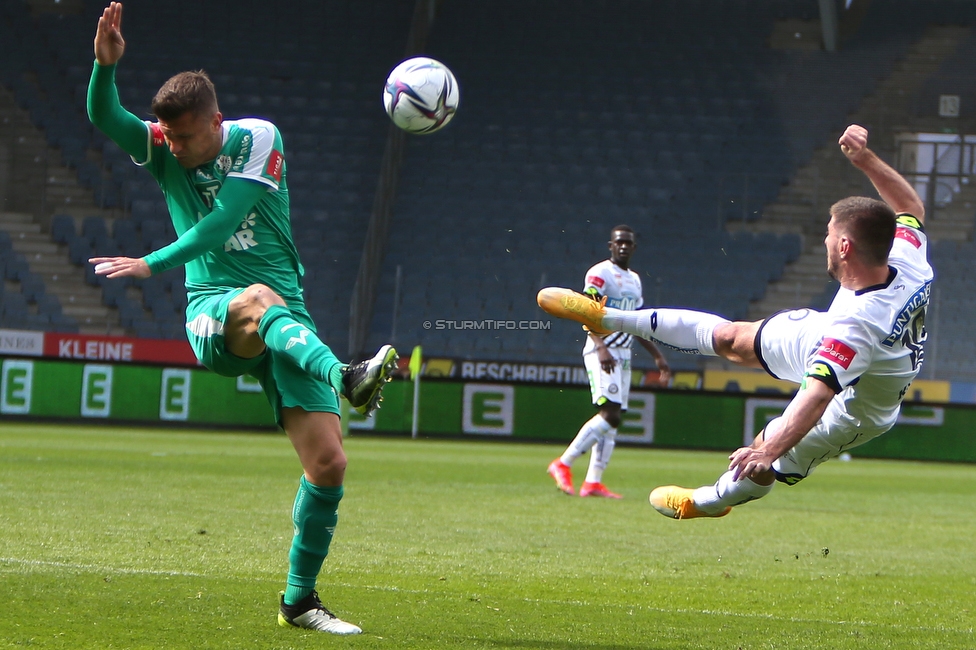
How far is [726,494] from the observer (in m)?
5.26

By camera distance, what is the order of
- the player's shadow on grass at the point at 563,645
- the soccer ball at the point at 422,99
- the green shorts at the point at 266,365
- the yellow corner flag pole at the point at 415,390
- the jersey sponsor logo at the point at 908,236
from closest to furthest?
the player's shadow on grass at the point at 563,645 → the green shorts at the point at 266,365 → the jersey sponsor logo at the point at 908,236 → the soccer ball at the point at 422,99 → the yellow corner flag pole at the point at 415,390

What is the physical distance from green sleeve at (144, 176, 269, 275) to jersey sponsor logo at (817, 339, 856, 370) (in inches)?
88.8

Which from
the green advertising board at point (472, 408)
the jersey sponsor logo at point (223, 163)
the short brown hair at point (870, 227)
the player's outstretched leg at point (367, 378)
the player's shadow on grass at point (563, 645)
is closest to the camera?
the player's outstretched leg at point (367, 378)

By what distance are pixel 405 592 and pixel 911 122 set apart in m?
21.6

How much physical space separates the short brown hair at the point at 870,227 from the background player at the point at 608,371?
559 cm

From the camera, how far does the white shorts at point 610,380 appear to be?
10727 millimetres

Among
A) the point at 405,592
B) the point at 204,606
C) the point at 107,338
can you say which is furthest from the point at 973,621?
the point at 107,338

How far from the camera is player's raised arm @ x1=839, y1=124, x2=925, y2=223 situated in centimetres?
528

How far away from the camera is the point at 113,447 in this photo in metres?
14.2

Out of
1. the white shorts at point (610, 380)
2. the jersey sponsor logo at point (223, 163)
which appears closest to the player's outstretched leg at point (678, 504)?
the jersey sponsor logo at point (223, 163)

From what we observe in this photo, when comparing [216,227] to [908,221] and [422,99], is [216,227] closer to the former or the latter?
[422,99]

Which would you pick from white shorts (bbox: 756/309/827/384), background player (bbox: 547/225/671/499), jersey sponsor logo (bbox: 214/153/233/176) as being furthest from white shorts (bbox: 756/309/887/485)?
background player (bbox: 547/225/671/499)

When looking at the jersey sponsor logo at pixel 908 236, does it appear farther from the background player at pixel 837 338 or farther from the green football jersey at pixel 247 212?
the green football jersey at pixel 247 212

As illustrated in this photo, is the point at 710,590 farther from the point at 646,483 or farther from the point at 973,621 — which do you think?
the point at 646,483
